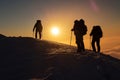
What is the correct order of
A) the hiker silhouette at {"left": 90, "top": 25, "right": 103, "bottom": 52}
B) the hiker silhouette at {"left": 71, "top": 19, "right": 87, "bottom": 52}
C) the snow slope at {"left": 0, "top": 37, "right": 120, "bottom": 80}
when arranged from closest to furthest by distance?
the snow slope at {"left": 0, "top": 37, "right": 120, "bottom": 80}
the hiker silhouette at {"left": 71, "top": 19, "right": 87, "bottom": 52}
the hiker silhouette at {"left": 90, "top": 25, "right": 103, "bottom": 52}

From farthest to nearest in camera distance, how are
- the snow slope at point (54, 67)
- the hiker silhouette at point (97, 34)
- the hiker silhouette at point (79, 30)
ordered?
the hiker silhouette at point (97, 34), the hiker silhouette at point (79, 30), the snow slope at point (54, 67)

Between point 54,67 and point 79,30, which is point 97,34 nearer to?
point 79,30

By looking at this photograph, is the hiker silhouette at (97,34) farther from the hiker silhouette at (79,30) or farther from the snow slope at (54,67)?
the snow slope at (54,67)

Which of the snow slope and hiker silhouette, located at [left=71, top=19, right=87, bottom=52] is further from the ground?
hiker silhouette, located at [left=71, top=19, right=87, bottom=52]

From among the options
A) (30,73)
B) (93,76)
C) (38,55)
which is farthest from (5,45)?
(93,76)

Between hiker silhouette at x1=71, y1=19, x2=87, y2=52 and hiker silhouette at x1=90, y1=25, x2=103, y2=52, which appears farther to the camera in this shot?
hiker silhouette at x1=90, y1=25, x2=103, y2=52

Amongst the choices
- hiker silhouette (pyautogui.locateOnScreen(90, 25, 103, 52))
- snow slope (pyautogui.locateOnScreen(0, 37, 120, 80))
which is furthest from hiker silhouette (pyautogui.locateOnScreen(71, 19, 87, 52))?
hiker silhouette (pyautogui.locateOnScreen(90, 25, 103, 52))

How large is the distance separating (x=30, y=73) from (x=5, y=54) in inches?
245

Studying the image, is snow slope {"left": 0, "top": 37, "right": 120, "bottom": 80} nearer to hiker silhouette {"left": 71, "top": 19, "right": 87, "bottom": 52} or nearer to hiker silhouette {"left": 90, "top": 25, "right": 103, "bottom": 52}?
hiker silhouette {"left": 71, "top": 19, "right": 87, "bottom": 52}

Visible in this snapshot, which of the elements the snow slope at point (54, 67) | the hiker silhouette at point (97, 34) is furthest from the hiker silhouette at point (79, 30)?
the hiker silhouette at point (97, 34)

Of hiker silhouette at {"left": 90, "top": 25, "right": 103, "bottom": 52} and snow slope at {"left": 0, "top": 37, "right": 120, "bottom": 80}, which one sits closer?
snow slope at {"left": 0, "top": 37, "right": 120, "bottom": 80}

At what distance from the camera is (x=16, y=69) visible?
59.3ft

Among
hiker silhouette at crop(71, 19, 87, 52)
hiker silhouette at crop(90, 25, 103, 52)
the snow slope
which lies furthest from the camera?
hiker silhouette at crop(90, 25, 103, 52)

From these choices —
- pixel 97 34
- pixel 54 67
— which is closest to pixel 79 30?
pixel 97 34
